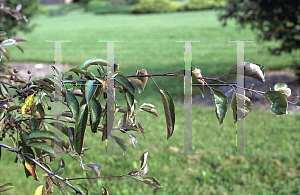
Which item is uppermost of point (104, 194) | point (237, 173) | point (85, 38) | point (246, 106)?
point (85, 38)

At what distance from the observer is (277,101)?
681 mm

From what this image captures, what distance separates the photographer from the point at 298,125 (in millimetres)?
3486

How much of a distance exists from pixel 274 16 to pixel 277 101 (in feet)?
14.3

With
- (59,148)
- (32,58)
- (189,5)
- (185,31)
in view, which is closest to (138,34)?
(185,31)

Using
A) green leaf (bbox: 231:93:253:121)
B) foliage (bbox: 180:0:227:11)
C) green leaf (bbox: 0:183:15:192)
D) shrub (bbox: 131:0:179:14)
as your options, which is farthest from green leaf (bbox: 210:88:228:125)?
shrub (bbox: 131:0:179:14)

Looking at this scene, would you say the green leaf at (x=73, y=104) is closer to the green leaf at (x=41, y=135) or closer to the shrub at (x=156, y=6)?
the green leaf at (x=41, y=135)

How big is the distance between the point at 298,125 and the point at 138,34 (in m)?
10.3

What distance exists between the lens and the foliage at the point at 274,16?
4.52 meters

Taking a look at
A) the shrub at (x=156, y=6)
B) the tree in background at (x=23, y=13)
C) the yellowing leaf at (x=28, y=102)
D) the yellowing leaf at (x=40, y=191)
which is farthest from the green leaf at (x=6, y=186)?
the shrub at (x=156, y=6)

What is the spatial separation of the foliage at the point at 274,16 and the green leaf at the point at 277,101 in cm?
425

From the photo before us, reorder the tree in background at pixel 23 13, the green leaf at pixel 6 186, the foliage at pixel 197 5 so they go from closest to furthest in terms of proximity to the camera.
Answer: the green leaf at pixel 6 186 → the tree in background at pixel 23 13 → the foliage at pixel 197 5

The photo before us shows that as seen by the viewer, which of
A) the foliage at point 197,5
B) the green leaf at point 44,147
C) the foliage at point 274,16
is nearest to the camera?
the green leaf at point 44,147

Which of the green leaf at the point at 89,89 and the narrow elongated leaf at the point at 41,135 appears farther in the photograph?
the narrow elongated leaf at the point at 41,135

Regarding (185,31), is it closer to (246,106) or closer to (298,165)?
(298,165)
